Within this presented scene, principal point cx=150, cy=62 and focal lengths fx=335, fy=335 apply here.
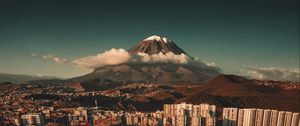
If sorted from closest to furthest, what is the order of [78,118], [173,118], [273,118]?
[173,118], [78,118], [273,118]

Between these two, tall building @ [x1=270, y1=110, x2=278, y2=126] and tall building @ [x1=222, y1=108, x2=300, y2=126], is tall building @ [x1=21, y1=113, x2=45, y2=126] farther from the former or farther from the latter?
tall building @ [x1=270, y1=110, x2=278, y2=126]

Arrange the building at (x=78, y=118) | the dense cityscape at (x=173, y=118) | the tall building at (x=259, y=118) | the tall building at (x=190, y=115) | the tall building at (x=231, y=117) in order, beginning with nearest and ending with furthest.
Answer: the dense cityscape at (x=173, y=118), the building at (x=78, y=118), the tall building at (x=190, y=115), the tall building at (x=259, y=118), the tall building at (x=231, y=117)

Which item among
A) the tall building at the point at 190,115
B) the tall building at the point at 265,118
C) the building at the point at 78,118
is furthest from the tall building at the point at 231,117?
the building at the point at 78,118

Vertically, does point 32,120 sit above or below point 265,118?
above

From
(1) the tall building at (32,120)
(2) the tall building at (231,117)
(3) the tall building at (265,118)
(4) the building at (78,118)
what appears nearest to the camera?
(1) the tall building at (32,120)

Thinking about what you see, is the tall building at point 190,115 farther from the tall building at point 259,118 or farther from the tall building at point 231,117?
the tall building at point 259,118

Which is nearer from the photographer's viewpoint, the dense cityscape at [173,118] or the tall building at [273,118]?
the dense cityscape at [173,118]

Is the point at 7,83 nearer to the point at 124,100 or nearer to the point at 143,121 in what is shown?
the point at 124,100

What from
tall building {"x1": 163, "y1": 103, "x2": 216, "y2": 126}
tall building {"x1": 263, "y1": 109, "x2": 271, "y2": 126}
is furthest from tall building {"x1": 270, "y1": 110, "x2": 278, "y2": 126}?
tall building {"x1": 163, "y1": 103, "x2": 216, "y2": 126}

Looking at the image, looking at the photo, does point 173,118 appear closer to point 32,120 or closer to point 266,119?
point 266,119

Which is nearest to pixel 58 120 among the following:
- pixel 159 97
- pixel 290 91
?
pixel 159 97

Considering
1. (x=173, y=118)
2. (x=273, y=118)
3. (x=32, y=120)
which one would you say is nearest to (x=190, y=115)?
(x=173, y=118)
